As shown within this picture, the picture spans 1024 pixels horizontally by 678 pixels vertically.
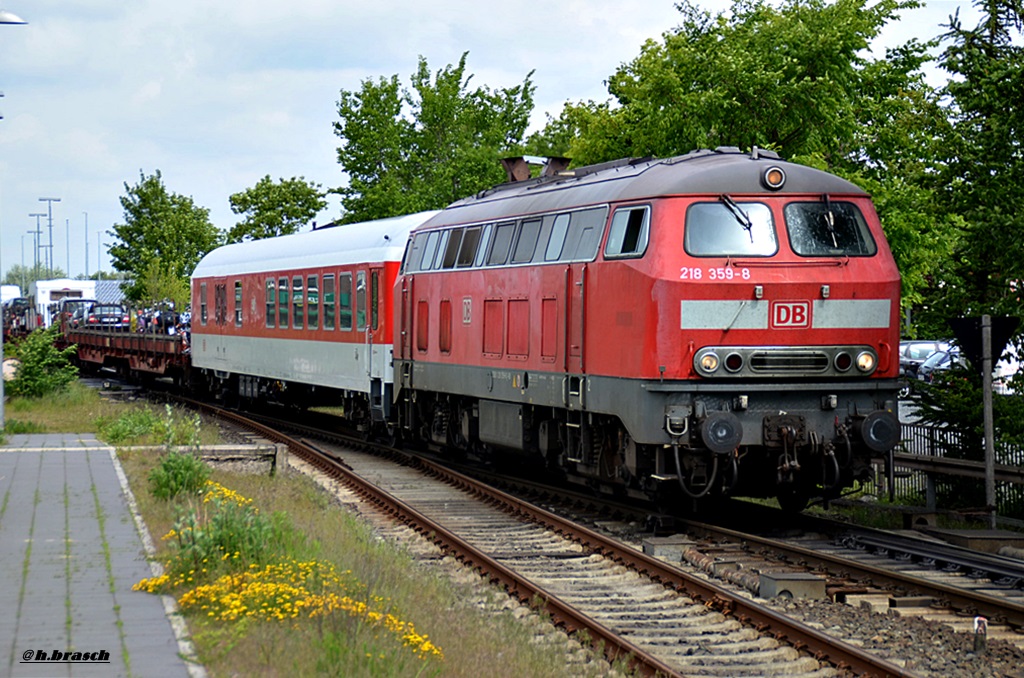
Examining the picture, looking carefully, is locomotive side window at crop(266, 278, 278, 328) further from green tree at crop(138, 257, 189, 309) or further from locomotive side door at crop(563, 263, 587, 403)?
green tree at crop(138, 257, 189, 309)

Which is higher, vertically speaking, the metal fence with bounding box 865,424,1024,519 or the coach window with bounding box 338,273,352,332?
the coach window with bounding box 338,273,352,332

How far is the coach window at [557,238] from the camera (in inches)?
592

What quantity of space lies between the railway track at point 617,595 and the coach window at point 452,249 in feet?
10.1

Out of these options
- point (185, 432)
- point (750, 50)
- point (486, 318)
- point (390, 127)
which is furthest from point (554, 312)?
point (390, 127)

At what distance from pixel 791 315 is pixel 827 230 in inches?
41.8

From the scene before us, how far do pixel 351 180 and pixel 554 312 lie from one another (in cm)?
2373

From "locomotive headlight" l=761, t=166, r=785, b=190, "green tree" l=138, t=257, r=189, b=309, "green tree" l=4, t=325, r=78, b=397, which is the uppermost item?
"green tree" l=138, t=257, r=189, b=309

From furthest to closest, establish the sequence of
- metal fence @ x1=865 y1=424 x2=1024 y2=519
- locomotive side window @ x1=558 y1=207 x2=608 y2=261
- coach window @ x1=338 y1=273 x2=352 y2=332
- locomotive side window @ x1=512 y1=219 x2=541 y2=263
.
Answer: coach window @ x1=338 y1=273 x2=352 y2=332 < metal fence @ x1=865 y1=424 x2=1024 y2=519 < locomotive side window @ x1=512 y1=219 x2=541 y2=263 < locomotive side window @ x1=558 y1=207 x2=608 y2=261

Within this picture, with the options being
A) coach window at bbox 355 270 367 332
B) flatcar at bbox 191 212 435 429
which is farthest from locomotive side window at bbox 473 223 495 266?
coach window at bbox 355 270 367 332

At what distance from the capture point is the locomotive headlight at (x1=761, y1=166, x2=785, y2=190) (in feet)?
43.8

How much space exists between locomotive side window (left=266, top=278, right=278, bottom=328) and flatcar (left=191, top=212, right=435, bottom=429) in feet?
0.07

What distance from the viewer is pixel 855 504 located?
658 inches

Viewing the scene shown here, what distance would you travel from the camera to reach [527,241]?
16.1 metres

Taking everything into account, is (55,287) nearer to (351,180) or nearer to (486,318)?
(351,180)
